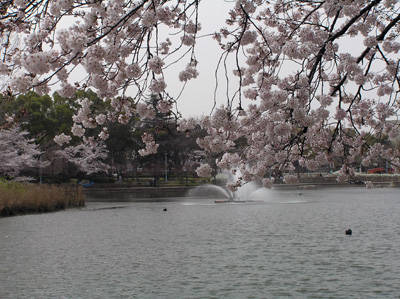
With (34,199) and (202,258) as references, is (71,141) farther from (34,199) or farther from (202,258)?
(202,258)

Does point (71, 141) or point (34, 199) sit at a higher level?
point (71, 141)

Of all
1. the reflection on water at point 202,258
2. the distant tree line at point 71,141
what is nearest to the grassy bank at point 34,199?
the reflection on water at point 202,258

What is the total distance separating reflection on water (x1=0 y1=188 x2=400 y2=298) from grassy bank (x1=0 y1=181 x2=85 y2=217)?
13.9ft

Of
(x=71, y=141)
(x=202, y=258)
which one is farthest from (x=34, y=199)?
(x=71, y=141)

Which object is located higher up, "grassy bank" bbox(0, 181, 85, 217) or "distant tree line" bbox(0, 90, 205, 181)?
"distant tree line" bbox(0, 90, 205, 181)

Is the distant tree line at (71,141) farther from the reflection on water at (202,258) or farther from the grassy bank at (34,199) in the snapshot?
the reflection on water at (202,258)

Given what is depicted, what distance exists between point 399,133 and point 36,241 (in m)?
11.8

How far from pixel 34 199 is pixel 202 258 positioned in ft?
59.2

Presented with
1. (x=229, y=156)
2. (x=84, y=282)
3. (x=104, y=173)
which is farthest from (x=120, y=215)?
(x=104, y=173)

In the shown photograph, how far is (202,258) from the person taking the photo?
44.7ft

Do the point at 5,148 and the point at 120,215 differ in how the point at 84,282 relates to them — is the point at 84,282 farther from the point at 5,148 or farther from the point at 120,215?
the point at 5,148

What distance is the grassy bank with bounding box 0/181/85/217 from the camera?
90.1 feet

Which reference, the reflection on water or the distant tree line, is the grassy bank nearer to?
the reflection on water

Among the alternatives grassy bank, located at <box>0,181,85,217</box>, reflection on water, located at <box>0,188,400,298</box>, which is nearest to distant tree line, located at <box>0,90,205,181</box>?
grassy bank, located at <box>0,181,85,217</box>
